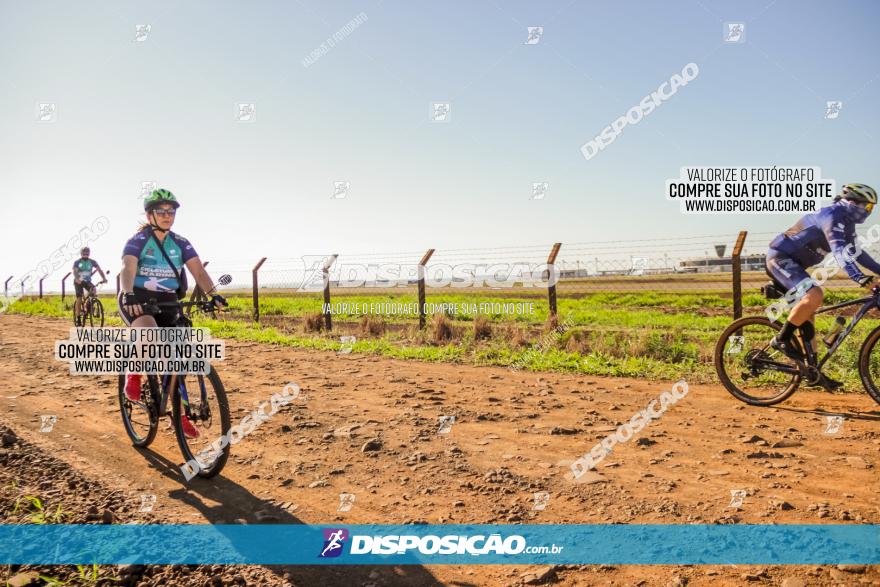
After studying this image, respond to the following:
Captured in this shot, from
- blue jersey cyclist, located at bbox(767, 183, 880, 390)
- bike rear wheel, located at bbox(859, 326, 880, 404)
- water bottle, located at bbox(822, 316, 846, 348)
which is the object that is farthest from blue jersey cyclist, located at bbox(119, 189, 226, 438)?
bike rear wheel, located at bbox(859, 326, 880, 404)

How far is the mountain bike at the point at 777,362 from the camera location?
563 cm

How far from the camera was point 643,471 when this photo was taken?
13.9 ft

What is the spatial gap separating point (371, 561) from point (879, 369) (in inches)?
263

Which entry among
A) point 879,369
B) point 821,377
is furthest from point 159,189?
point 879,369

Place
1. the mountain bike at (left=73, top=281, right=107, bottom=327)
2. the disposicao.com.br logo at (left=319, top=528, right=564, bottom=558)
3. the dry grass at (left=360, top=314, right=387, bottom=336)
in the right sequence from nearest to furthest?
the disposicao.com.br logo at (left=319, top=528, right=564, bottom=558) < the dry grass at (left=360, top=314, right=387, bottom=336) < the mountain bike at (left=73, top=281, right=107, bottom=327)

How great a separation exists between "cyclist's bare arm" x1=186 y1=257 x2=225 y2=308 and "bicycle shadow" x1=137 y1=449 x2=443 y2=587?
1.65 m

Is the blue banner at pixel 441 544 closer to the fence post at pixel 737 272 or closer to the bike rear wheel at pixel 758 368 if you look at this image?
the bike rear wheel at pixel 758 368

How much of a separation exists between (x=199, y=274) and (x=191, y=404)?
4.24 feet

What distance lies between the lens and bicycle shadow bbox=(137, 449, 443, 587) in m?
2.94

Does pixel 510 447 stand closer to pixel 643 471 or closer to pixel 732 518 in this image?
pixel 643 471

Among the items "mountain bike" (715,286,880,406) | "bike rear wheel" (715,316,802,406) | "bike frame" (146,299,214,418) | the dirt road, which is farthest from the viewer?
"bike rear wheel" (715,316,802,406)

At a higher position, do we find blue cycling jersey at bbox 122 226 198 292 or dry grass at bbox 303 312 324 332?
blue cycling jersey at bbox 122 226 198 292

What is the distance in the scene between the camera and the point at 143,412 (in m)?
5.54

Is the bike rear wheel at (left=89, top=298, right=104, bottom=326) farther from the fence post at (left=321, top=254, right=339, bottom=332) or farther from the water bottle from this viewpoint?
the water bottle
